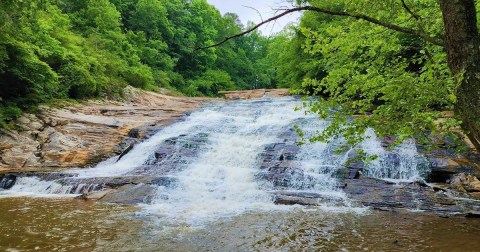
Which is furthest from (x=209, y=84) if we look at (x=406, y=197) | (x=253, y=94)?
(x=406, y=197)

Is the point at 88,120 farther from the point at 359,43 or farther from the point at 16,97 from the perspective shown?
the point at 359,43

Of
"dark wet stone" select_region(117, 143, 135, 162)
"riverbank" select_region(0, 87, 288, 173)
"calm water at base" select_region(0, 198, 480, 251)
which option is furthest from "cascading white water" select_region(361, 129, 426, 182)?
"riverbank" select_region(0, 87, 288, 173)

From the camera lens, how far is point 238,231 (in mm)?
6590

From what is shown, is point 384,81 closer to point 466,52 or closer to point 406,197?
point 466,52

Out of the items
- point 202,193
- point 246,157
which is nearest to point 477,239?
point 202,193

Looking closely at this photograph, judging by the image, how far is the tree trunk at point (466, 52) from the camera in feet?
9.31

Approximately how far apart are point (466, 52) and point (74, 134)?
1439 centimetres

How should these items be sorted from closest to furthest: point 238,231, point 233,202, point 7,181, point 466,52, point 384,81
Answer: point 466,52, point 384,81, point 238,231, point 233,202, point 7,181

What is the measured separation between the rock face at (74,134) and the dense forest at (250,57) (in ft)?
2.56

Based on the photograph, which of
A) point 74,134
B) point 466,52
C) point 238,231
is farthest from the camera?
point 74,134

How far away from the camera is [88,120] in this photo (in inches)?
612

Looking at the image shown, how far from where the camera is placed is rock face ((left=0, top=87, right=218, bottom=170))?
12.7 metres

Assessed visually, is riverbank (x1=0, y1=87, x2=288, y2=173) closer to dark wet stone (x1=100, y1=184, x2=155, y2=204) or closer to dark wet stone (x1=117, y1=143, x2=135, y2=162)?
dark wet stone (x1=117, y1=143, x2=135, y2=162)

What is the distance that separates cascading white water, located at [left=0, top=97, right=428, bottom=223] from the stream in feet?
0.13
